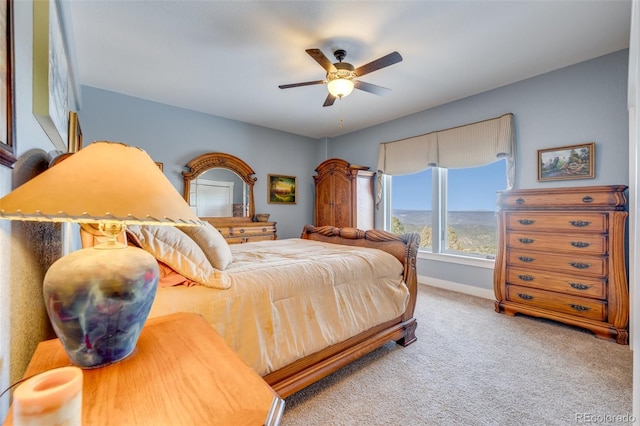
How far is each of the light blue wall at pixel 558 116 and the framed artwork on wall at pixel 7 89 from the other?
13.3 feet

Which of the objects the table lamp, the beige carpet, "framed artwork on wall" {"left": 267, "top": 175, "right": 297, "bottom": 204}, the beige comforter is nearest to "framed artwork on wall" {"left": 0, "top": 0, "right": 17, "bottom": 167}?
the table lamp

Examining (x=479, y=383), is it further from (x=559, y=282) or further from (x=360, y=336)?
(x=559, y=282)

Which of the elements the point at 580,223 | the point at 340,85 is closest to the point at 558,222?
the point at 580,223

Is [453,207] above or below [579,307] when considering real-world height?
above

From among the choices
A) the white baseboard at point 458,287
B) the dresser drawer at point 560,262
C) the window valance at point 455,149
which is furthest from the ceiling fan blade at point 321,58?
the white baseboard at point 458,287

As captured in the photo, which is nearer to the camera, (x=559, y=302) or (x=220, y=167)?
(x=559, y=302)

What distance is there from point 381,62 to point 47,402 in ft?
8.36

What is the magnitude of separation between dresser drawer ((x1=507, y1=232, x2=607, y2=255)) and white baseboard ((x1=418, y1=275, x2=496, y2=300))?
0.91m

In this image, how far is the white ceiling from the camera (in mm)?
2053

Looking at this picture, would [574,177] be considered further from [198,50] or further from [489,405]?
[198,50]

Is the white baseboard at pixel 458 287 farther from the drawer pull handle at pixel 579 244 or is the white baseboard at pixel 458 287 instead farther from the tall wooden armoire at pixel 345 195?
the tall wooden armoire at pixel 345 195

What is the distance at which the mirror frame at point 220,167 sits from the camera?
13.5 ft

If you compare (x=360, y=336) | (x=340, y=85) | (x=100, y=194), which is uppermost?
(x=340, y=85)

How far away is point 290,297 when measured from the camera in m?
1.58
